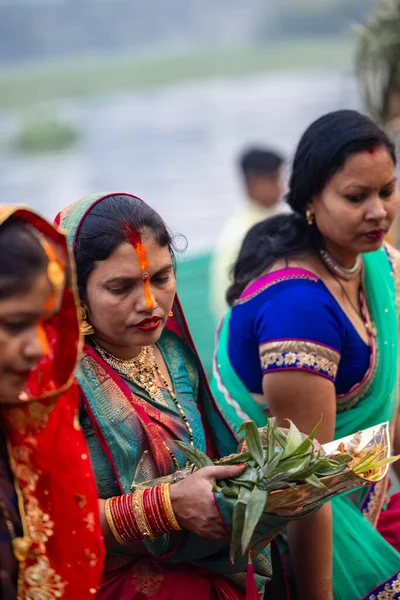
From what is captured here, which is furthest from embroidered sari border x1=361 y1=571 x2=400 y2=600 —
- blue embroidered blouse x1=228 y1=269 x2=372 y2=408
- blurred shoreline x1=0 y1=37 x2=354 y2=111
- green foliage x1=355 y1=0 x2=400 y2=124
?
blurred shoreline x1=0 y1=37 x2=354 y2=111

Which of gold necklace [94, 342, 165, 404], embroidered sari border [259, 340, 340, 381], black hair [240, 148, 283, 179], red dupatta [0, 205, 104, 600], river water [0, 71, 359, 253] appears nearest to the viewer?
red dupatta [0, 205, 104, 600]

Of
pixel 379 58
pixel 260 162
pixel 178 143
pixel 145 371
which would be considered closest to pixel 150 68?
pixel 178 143

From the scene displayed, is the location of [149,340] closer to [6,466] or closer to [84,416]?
Answer: [84,416]

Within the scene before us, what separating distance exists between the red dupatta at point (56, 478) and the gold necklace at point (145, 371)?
0.50m

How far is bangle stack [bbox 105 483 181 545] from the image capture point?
7.22ft

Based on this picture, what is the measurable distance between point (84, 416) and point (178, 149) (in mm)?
16812

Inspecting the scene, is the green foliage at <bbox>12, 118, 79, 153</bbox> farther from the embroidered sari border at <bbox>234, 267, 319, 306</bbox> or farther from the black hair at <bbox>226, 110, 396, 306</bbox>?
the embroidered sari border at <bbox>234, 267, 319, 306</bbox>

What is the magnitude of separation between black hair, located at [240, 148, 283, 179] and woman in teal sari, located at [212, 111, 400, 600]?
337 cm

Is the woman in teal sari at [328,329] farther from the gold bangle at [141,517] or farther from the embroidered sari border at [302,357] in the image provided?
the gold bangle at [141,517]

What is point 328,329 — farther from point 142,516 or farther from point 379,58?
point 379,58

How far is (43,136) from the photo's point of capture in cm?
1834

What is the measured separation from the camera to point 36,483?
1.87m

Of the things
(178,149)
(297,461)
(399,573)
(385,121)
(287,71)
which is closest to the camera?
(297,461)

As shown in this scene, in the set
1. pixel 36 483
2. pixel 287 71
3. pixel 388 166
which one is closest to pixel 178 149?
pixel 287 71
